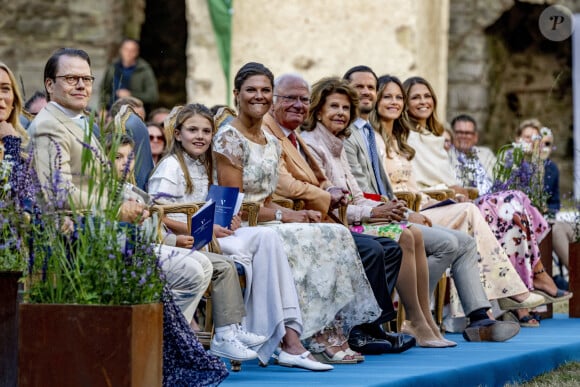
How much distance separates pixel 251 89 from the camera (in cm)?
528

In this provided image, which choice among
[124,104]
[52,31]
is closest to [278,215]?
[124,104]

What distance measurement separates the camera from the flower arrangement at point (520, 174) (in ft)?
23.7

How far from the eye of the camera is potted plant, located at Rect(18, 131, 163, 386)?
3.47m

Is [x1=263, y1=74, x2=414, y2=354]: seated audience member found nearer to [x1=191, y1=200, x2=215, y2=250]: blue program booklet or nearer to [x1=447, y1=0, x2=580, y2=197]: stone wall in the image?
[x1=191, y1=200, x2=215, y2=250]: blue program booklet

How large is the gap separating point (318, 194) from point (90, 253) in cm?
199

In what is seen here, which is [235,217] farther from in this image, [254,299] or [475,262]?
[475,262]

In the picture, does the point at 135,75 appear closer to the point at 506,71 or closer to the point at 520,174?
→ the point at 520,174

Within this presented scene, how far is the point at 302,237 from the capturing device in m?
4.99

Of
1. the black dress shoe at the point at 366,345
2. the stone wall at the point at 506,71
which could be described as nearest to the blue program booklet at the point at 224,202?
the black dress shoe at the point at 366,345

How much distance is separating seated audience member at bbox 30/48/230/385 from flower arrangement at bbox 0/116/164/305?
280 mm

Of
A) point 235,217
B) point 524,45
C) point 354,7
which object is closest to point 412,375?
point 235,217

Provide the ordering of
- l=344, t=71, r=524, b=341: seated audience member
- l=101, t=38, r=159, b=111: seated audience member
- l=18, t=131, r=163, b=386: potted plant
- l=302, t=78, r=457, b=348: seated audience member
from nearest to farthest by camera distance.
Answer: l=18, t=131, r=163, b=386: potted plant → l=302, t=78, r=457, b=348: seated audience member → l=344, t=71, r=524, b=341: seated audience member → l=101, t=38, r=159, b=111: seated audience member

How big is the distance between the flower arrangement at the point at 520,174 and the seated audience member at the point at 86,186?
9.91 ft

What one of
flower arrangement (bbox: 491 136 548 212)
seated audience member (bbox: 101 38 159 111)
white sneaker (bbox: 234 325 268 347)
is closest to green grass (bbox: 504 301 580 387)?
white sneaker (bbox: 234 325 268 347)
